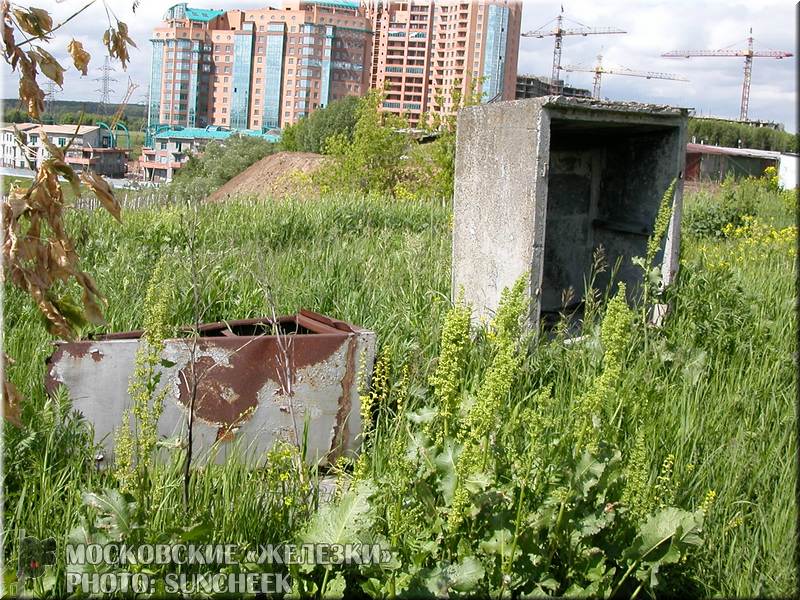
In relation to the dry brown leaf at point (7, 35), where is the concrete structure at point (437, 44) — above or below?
above

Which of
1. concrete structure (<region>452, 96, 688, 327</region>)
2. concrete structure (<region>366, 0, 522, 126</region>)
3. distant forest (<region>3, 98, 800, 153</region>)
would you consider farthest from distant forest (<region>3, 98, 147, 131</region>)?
concrete structure (<region>366, 0, 522, 126</region>)

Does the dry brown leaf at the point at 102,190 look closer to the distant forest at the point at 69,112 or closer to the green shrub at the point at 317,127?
the distant forest at the point at 69,112

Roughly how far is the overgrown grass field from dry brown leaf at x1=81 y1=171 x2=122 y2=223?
0.61 meters

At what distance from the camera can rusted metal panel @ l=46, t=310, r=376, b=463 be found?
3.53m

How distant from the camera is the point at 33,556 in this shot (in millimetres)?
2637

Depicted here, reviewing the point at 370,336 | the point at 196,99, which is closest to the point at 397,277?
the point at 370,336

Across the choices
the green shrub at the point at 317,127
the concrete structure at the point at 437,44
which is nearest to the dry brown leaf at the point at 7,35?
the green shrub at the point at 317,127

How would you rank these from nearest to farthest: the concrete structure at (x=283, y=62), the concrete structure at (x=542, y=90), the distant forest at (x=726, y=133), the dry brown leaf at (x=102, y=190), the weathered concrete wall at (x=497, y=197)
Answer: the dry brown leaf at (x=102, y=190) < the weathered concrete wall at (x=497, y=197) < the concrete structure at (x=542, y=90) < the distant forest at (x=726, y=133) < the concrete structure at (x=283, y=62)

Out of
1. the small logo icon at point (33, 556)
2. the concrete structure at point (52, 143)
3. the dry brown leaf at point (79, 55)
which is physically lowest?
the small logo icon at point (33, 556)

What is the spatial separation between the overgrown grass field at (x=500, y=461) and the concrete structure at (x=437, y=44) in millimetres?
65901

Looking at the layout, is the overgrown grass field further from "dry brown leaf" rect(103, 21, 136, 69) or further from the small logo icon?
"dry brown leaf" rect(103, 21, 136, 69)

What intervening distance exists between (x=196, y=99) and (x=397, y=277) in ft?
244

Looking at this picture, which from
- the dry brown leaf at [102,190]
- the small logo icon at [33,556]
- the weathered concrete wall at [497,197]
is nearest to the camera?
the dry brown leaf at [102,190]

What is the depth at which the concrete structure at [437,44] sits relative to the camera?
238ft
